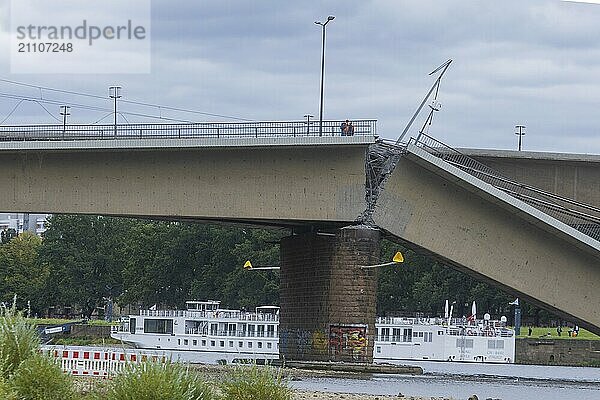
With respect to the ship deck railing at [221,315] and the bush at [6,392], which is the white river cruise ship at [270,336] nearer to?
the ship deck railing at [221,315]

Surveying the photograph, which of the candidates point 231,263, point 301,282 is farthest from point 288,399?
point 231,263

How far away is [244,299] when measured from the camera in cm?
9769

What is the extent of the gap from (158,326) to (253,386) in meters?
60.8

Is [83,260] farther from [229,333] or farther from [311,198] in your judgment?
[311,198]

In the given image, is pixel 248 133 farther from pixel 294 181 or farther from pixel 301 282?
pixel 301 282

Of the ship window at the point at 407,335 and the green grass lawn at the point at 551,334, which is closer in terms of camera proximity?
the ship window at the point at 407,335

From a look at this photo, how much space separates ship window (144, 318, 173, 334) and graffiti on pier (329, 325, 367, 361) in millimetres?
35989

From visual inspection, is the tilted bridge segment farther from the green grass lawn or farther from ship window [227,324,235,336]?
the green grass lawn

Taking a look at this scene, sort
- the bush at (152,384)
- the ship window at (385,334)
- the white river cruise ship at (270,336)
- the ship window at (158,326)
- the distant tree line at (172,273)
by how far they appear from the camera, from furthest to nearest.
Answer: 1. the distant tree line at (172,273)
2. the ship window at (158,326)
3. the ship window at (385,334)
4. the white river cruise ship at (270,336)
5. the bush at (152,384)

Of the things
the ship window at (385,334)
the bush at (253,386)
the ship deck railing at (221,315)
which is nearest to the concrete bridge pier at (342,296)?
the bush at (253,386)

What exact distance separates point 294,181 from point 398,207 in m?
3.54

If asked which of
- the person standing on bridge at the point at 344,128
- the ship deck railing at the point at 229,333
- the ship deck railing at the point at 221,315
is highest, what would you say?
the person standing on bridge at the point at 344,128

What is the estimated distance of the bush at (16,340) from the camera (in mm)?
20438

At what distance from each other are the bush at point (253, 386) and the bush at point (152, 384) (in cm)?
87
